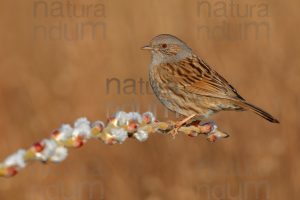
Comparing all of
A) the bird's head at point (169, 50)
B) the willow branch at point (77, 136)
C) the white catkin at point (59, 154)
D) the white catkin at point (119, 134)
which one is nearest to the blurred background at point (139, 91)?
the bird's head at point (169, 50)

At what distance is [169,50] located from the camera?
4.29m

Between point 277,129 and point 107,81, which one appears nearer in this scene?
point 277,129

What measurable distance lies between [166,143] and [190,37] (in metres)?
1.44

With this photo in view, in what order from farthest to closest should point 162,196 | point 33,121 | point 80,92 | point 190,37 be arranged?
point 190,37 → point 80,92 → point 33,121 → point 162,196

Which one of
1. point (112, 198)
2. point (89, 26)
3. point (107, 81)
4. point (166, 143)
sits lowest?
point (112, 198)

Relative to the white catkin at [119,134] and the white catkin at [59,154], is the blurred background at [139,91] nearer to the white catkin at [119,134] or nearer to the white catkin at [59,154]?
the white catkin at [119,134]

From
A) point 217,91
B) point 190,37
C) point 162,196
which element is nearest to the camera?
point 217,91

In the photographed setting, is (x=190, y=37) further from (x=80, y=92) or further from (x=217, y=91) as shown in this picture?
(x=217, y=91)

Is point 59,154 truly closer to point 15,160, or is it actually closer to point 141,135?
point 15,160

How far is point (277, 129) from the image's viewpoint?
15.6 ft

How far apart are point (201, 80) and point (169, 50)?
1.61 feet

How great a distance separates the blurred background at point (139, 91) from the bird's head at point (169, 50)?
750mm

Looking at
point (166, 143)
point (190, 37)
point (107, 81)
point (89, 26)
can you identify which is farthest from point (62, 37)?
point (166, 143)

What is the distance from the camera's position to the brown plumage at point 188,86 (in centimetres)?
368
